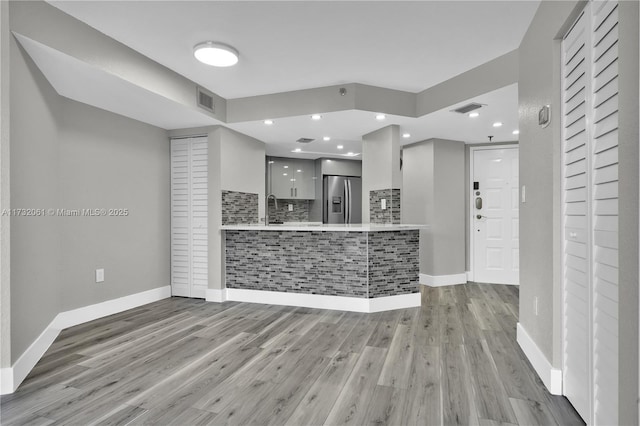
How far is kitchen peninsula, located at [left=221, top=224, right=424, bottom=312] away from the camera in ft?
12.3

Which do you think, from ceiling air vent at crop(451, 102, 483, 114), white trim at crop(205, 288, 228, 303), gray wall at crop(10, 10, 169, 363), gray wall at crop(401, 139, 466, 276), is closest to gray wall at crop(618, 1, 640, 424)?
ceiling air vent at crop(451, 102, 483, 114)

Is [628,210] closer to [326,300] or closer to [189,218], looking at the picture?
[326,300]

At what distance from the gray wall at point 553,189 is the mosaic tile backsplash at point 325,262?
1.44 m

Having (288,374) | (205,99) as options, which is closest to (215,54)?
(205,99)

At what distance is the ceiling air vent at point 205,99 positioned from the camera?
362 centimetres

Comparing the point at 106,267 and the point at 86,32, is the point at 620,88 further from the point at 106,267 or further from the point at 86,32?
the point at 106,267

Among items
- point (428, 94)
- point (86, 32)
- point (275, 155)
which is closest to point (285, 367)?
point (86, 32)

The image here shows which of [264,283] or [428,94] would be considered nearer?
[428,94]

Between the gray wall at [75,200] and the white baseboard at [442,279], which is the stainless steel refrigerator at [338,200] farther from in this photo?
the gray wall at [75,200]

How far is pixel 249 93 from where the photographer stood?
12.7 feet

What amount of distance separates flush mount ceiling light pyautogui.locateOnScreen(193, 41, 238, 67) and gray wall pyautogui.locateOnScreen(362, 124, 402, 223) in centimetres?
220

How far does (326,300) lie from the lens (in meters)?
3.86

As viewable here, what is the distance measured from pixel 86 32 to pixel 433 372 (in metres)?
3.54

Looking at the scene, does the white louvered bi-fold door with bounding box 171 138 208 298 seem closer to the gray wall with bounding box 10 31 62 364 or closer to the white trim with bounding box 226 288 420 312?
the white trim with bounding box 226 288 420 312
